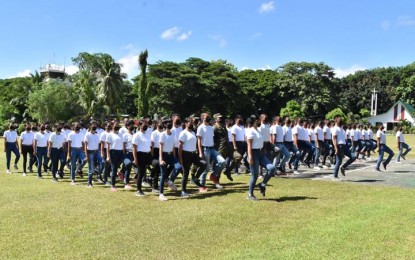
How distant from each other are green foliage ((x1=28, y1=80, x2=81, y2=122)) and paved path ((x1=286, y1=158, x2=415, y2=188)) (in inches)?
1755

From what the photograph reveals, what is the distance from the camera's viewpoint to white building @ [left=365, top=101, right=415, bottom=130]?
7312 centimetres

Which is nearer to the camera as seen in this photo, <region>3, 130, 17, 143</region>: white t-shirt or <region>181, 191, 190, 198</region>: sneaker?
<region>181, 191, 190, 198</region>: sneaker

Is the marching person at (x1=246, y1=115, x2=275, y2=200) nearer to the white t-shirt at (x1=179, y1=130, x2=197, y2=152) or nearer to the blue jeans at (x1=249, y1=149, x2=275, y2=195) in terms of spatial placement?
the blue jeans at (x1=249, y1=149, x2=275, y2=195)

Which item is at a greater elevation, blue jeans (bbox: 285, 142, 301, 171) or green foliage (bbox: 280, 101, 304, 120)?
green foliage (bbox: 280, 101, 304, 120)

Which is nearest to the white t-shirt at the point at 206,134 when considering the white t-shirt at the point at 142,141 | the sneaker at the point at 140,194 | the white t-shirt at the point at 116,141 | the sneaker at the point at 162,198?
the white t-shirt at the point at 142,141

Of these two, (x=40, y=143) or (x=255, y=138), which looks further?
(x=40, y=143)

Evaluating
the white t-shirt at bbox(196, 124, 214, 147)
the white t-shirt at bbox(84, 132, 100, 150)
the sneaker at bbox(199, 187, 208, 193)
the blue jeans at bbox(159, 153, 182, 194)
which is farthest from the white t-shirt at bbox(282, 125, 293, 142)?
the white t-shirt at bbox(84, 132, 100, 150)

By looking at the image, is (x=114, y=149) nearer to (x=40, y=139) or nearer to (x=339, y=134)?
(x=40, y=139)

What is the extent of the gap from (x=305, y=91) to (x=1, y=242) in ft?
196

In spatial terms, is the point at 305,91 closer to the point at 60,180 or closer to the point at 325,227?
the point at 60,180

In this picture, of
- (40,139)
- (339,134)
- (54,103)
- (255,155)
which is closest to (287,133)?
(339,134)

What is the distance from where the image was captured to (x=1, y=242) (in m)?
6.32

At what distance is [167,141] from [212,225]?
3.21 metres

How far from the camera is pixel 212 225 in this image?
7262 mm
